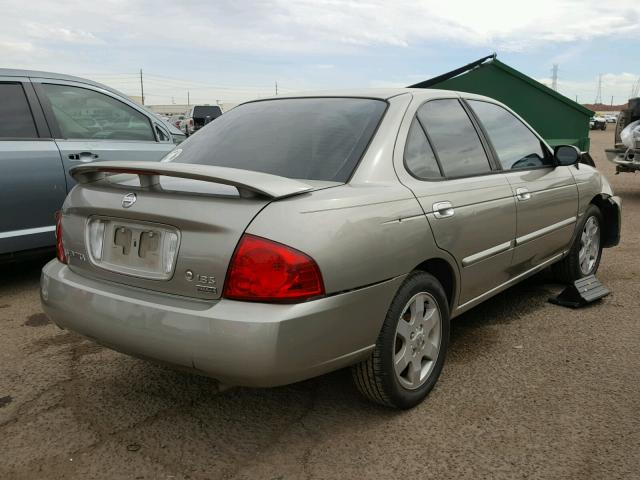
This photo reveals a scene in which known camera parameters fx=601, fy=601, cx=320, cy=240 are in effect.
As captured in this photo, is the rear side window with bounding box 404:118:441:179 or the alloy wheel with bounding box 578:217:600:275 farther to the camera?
the alloy wheel with bounding box 578:217:600:275

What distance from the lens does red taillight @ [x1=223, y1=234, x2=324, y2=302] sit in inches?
85.0

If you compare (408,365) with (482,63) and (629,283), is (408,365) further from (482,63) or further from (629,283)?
(482,63)

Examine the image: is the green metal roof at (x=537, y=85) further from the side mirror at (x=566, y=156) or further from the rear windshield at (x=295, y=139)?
the rear windshield at (x=295, y=139)

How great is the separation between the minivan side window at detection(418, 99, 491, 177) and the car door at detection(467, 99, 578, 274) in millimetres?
192

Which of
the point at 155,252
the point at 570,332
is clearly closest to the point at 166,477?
the point at 155,252

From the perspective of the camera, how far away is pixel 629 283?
16.5 feet

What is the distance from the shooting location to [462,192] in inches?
122

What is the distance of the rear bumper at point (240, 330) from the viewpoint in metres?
2.14

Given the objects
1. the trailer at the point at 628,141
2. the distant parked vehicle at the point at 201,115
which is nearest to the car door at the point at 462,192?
the trailer at the point at 628,141

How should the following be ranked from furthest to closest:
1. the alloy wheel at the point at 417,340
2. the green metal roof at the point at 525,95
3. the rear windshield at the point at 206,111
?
the rear windshield at the point at 206,111 < the green metal roof at the point at 525,95 < the alloy wheel at the point at 417,340

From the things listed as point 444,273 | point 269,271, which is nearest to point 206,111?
point 444,273

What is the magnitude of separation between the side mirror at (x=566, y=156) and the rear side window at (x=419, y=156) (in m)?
1.52

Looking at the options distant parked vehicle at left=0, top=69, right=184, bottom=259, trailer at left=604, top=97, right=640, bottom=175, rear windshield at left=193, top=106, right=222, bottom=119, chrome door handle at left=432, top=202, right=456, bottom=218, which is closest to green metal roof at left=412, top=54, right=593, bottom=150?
trailer at left=604, top=97, right=640, bottom=175

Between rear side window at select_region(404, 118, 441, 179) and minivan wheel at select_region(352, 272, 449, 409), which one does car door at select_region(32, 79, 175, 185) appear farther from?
minivan wheel at select_region(352, 272, 449, 409)
